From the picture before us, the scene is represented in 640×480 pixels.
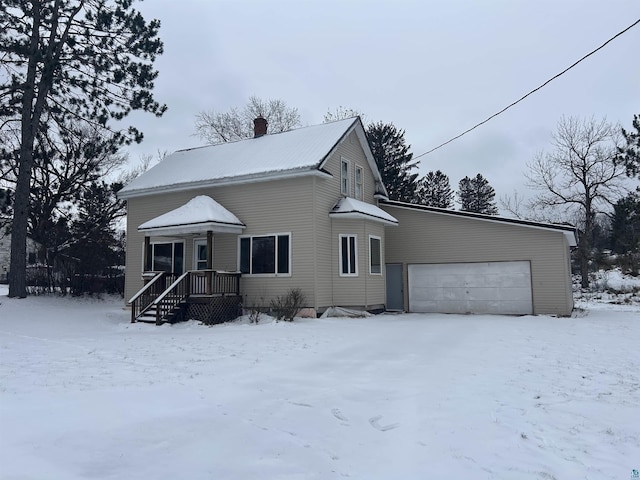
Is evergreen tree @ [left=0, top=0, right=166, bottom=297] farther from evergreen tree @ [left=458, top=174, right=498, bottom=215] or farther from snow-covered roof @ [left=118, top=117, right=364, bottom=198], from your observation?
evergreen tree @ [left=458, top=174, right=498, bottom=215]

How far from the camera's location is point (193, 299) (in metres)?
15.1

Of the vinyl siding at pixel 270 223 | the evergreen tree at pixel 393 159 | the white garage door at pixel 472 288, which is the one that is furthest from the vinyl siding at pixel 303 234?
the evergreen tree at pixel 393 159

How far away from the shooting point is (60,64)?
17.8 m

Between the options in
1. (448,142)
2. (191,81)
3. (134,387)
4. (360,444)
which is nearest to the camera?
(360,444)

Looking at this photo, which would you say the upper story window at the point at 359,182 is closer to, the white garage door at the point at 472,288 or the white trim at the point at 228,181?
the white trim at the point at 228,181

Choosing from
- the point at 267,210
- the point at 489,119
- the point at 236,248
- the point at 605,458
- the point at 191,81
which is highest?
the point at 191,81

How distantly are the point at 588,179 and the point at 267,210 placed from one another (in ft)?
89.9

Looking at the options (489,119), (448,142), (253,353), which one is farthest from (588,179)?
(253,353)

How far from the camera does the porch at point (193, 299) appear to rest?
14836 mm

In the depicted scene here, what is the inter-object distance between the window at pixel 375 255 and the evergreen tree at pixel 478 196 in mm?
36693

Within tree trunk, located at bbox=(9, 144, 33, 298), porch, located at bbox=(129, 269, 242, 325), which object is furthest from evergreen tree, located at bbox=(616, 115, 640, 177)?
tree trunk, located at bbox=(9, 144, 33, 298)

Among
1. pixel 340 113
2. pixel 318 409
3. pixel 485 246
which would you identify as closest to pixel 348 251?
pixel 485 246

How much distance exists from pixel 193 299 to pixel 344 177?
717 cm

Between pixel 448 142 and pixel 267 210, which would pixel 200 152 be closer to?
pixel 267 210
